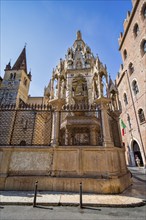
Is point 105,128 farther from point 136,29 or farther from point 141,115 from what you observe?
point 136,29

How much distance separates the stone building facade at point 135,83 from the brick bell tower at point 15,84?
Result: 919 inches

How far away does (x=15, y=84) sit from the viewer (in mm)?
29688

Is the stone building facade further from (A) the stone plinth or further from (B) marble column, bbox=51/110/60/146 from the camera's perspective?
(B) marble column, bbox=51/110/60/146

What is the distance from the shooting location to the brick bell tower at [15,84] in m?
27.9

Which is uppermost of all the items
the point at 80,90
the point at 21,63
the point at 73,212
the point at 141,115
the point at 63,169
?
the point at 21,63

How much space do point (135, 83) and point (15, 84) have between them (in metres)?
26.6

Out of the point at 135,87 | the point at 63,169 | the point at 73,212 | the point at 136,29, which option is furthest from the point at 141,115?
the point at 73,212

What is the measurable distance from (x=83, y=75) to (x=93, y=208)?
11.5 meters

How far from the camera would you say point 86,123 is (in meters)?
8.76

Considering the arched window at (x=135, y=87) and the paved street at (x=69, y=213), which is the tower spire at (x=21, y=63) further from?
the paved street at (x=69, y=213)

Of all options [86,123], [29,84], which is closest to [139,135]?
[86,123]

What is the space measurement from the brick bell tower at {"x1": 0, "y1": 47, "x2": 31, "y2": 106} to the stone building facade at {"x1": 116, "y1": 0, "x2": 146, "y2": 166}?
919 inches

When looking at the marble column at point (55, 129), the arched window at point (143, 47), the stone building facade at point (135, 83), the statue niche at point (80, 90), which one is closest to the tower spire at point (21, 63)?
the statue niche at point (80, 90)

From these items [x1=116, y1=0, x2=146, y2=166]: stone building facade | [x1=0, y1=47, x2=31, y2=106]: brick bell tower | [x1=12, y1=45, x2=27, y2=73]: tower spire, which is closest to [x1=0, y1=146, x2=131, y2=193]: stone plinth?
[x1=116, y1=0, x2=146, y2=166]: stone building facade
